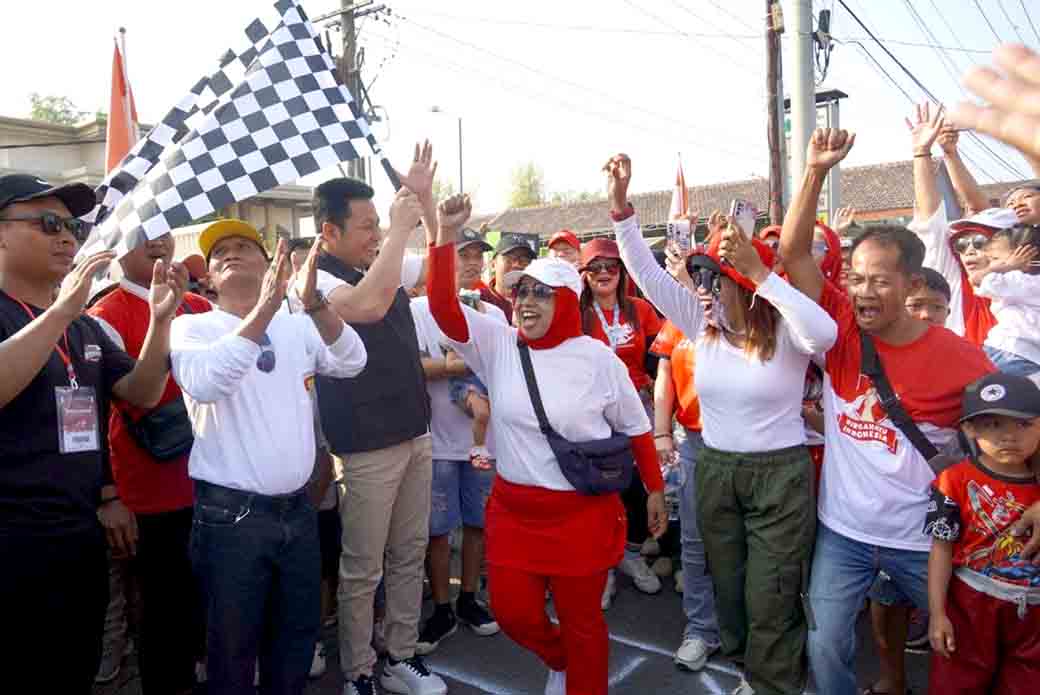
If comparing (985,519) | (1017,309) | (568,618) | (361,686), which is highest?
(1017,309)

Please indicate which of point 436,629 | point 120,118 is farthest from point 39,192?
point 436,629

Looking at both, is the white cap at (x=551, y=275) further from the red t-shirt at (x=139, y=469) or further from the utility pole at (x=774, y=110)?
the utility pole at (x=774, y=110)

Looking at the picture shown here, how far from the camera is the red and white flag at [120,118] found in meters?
4.28

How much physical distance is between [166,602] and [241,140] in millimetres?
2037

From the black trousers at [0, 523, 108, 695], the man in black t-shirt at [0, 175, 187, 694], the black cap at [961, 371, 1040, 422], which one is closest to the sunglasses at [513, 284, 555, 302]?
the man in black t-shirt at [0, 175, 187, 694]

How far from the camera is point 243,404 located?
2.78 metres

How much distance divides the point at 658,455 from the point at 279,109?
7.99 ft

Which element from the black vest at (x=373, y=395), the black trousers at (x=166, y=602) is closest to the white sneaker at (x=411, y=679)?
the black trousers at (x=166, y=602)

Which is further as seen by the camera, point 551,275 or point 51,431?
point 551,275

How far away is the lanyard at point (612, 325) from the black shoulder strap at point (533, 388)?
5.55 feet

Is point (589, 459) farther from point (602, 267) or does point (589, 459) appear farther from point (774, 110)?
point (774, 110)

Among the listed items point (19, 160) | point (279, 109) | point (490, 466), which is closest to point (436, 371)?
point (490, 466)

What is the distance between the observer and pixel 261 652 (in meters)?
2.97

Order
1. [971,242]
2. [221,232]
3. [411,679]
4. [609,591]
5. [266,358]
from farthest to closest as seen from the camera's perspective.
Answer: [609,591], [971,242], [411,679], [221,232], [266,358]
